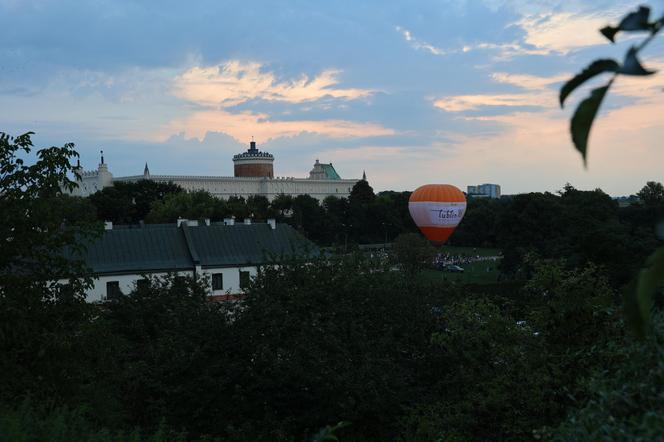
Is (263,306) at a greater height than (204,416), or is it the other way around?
(263,306)

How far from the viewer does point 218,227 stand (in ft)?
154

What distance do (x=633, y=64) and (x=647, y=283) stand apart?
0.35 metres

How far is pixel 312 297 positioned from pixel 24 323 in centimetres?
871

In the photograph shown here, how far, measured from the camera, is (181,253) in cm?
4488

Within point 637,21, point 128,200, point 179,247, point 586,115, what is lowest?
point 179,247

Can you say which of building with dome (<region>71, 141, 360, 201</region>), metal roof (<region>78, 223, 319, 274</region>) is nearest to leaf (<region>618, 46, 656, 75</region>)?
metal roof (<region>78, 223, 319, 274</region>)

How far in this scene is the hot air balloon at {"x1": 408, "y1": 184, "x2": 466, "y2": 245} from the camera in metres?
61.3

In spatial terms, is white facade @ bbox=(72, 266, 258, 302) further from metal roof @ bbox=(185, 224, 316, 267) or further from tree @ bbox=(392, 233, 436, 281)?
tree @ bbox=(392, 233, 436, 281)

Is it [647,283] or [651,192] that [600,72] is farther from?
[651,192]

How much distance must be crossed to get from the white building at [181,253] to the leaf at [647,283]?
40.2m

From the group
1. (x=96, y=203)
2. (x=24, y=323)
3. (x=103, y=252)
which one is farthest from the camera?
(x=96, y=203)

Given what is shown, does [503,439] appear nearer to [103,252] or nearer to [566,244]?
[103,252]

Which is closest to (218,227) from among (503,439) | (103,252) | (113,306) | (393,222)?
(103,252)

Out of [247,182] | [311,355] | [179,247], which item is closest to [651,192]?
[179,247]
